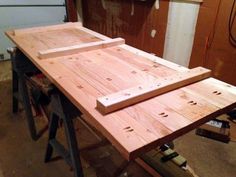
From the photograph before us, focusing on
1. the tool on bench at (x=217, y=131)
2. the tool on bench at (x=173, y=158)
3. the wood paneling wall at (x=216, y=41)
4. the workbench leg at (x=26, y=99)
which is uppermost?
the wood paneling wall at (x=216, y=41)

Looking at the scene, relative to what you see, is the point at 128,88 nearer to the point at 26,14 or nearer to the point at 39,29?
the point at 39,29

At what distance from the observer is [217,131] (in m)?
1.98

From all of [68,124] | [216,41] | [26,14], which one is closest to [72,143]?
[68,124]

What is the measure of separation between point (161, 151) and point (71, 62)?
90cm

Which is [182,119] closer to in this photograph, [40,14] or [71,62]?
[71,62]

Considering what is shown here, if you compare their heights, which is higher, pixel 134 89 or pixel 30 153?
pixel 134 89

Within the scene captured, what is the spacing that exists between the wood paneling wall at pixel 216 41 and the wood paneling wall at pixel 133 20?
457 mm

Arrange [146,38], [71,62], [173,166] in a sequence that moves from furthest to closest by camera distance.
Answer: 1. [146,38]
2. [173,166]
3. [71,62]

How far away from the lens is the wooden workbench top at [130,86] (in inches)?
28.7

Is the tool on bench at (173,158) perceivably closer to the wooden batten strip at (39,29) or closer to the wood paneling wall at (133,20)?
the wooden batten strip at (39,29)

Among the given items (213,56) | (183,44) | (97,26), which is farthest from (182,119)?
(97,26)

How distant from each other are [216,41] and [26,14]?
9.23ft

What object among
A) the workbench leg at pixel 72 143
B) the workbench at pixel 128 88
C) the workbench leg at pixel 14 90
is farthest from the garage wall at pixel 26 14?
the workbench leg at pixel 72 143

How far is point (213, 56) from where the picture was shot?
7.66ft
